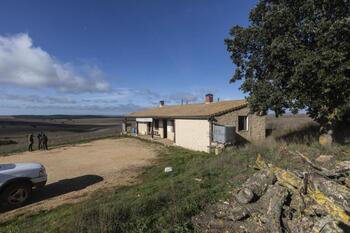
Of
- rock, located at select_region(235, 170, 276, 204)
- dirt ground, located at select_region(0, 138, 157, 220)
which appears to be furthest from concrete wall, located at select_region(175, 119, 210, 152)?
rock, located at select_region(235, 170, 276, 204)

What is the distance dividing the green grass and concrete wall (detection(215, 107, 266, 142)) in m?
6.74

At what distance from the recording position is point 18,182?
788 centimetres

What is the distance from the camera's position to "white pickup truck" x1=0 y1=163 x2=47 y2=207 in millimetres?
7627

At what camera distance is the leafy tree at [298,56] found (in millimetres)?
10477

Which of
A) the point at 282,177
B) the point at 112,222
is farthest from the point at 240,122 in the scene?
the point at 112,222

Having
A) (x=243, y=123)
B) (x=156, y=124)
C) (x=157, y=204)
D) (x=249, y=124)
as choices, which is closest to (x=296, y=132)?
(x=249, y=124)

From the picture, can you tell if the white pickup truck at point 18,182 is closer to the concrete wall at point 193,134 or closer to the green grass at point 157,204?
the green grass at point 157,204

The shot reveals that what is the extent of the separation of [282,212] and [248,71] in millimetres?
9890

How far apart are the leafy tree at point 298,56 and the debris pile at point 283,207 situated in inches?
206

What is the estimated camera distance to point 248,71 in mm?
14203

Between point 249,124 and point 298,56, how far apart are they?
8928 millimetres

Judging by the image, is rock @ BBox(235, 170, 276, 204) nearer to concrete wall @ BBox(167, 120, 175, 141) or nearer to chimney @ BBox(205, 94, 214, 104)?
concrete wall @ BBox(167, 120, 175, 141)

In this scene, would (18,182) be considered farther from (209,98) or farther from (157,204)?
(209,98)

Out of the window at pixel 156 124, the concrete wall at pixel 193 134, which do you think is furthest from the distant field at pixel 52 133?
the concrete wall at pixel 193 134
